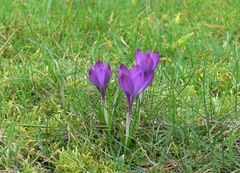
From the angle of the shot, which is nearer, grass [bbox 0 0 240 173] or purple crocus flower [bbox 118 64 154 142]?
purple crocus flower [bbox 118 64 154 142]

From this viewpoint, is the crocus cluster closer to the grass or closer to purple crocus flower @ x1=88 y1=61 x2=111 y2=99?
purple crocus flower @ x1=88 y1=61 x2=111 y2=99

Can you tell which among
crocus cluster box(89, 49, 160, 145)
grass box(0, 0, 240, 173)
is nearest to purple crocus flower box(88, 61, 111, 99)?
crocus cluster box(89, 49, 160, 145)

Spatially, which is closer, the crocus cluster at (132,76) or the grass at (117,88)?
the crocus cluster at (132,76)

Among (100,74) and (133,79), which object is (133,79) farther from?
(100,74)

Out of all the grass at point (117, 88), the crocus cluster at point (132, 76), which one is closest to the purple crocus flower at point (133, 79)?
the crocus cluster at point (132, 76)

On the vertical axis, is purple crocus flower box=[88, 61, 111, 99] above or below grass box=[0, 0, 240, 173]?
above

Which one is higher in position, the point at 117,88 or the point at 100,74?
the point at 100,74

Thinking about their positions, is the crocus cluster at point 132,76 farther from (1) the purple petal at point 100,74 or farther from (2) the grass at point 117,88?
(2) the grass at point 117,88

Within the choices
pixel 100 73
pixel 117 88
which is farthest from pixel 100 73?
pixel 117 88

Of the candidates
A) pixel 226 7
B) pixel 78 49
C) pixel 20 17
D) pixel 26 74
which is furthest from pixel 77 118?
pixel 226 7
